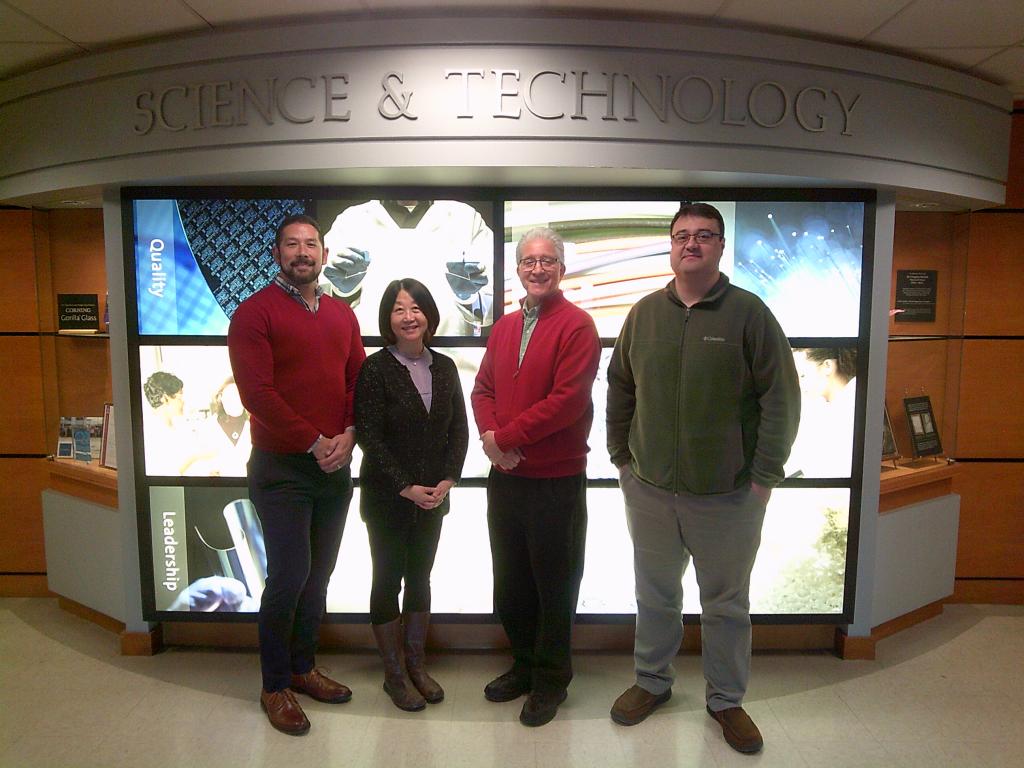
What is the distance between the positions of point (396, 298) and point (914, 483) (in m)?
2.57

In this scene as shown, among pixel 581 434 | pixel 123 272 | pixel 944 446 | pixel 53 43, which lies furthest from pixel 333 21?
pixel 944 446

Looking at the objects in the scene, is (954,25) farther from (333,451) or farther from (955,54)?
(333,451)

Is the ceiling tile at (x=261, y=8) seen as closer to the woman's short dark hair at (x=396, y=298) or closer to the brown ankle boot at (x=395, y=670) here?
the woman's short dark hair at (x=396, y=298)

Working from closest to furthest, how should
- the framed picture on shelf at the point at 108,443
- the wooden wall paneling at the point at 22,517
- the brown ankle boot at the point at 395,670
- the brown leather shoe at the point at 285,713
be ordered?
the brown leather shoe at the point at 285,713
the brown ankle boot at the point at 395,670
the framed picture on shelf at the point at 108,443
the wooden wall paneling at the point at 22,517

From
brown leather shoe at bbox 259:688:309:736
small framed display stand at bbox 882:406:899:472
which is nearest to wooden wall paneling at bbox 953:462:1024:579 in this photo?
small framed display stand at bbox 882:406:899:472

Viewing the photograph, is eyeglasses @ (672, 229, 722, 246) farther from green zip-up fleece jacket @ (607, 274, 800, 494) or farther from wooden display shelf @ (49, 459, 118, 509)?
wooden display shelf @ (49, 459, 118, 509)

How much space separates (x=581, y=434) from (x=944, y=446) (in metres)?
2.37

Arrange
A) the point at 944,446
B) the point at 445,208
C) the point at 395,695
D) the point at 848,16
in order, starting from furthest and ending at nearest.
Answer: the point at 944,446 < the point at 445,208 < the point at 395,695 < the point at 848,16

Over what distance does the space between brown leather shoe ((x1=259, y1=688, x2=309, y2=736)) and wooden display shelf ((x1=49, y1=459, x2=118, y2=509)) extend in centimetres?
127

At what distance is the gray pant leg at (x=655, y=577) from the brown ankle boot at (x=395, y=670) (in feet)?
2.87

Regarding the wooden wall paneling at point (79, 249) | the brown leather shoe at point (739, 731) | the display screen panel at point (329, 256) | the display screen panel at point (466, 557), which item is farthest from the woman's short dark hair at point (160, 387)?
the brown leather shoe at point (739, 731)

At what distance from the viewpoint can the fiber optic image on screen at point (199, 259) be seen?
297 centimetres

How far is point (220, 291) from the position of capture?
9.83ft

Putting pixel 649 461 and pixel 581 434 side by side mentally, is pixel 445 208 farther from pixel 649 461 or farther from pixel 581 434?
pixel 649 461
